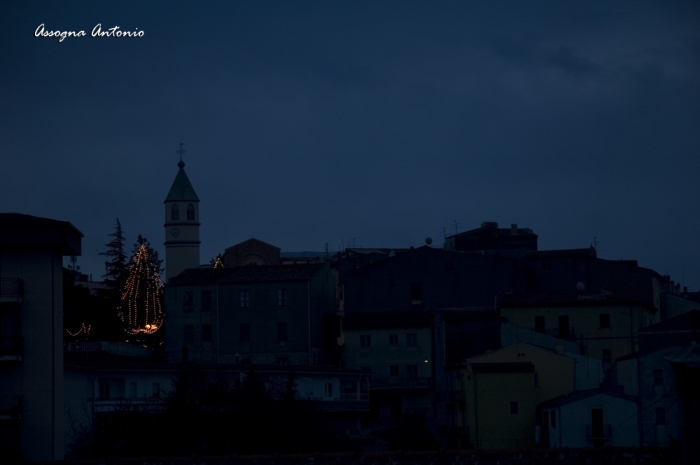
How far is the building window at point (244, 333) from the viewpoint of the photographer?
68062 mm

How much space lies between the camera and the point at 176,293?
6981 centimetres

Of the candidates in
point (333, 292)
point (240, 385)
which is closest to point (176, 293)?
point (333, 292)

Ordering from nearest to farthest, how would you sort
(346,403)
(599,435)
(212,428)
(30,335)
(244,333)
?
(30,335), (212,428), (599,435), (346,403), (244,333)

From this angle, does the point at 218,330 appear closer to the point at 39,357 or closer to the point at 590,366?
the point at 590,366

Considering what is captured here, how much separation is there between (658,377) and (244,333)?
25594 mm

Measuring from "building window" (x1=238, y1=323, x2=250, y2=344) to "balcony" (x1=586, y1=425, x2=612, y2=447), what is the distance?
24.0 m

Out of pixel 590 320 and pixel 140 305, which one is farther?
pixel 140 305

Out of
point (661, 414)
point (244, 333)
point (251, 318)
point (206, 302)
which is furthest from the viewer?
point (206, 302)

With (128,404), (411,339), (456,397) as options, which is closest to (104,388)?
(128,404)

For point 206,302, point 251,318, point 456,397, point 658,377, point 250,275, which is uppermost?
point 250,275

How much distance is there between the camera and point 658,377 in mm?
54094

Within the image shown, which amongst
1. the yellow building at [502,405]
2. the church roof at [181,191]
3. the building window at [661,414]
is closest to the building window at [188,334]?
the yellow building at [502,405]

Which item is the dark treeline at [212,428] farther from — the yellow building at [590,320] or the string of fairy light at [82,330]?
the string of fairy light at [82,330]

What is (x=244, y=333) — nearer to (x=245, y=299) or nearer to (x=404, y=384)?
(x=245, y=299)
